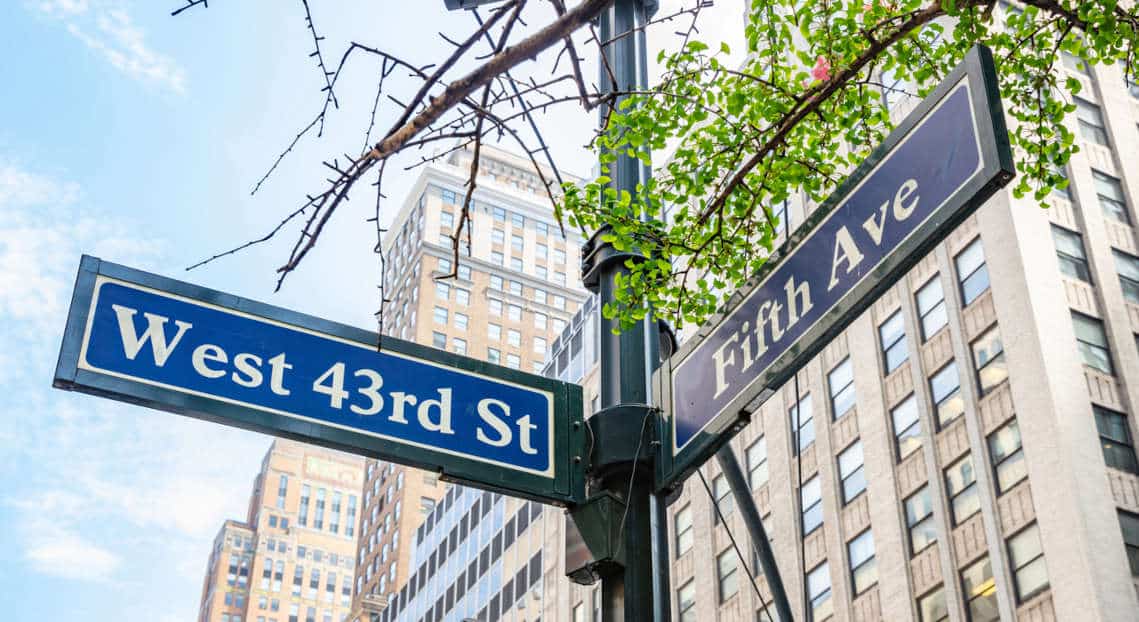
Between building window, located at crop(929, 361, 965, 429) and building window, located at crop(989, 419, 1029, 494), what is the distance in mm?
1535

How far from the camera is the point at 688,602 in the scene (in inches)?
1764

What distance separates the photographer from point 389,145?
155 inches

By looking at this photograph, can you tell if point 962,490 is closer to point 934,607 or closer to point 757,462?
point 934,607

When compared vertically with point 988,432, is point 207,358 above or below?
below

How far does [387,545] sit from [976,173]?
10569cm

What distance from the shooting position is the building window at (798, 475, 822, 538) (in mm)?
38969

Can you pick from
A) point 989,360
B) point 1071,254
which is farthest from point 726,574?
point 1071,254

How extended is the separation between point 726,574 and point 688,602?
2568mm

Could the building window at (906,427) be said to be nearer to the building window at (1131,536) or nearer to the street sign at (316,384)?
the building window at (1131,536)

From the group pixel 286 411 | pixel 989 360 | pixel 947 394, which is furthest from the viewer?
pixel 947 394

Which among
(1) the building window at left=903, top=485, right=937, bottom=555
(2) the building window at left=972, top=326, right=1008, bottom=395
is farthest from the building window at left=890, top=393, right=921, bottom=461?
(2) the building window at left=972, top=326, right=1008, bottom=395

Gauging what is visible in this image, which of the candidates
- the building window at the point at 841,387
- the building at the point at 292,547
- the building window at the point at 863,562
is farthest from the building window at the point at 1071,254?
the building at the point at 292,547

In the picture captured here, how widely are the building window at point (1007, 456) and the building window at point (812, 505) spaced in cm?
690

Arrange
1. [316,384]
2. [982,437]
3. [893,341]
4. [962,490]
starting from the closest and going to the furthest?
[316,384] → [982,437] → [962,490] → [893,341]
